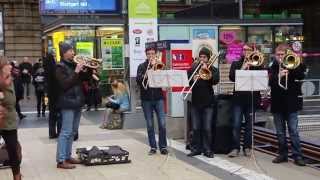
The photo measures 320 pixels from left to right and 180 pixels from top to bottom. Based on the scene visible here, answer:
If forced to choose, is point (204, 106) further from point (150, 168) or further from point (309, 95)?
point (309, 95)

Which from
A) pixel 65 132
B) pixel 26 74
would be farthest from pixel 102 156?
pixel 26 74

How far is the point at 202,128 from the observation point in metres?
10.1

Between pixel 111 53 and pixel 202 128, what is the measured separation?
11.8 m

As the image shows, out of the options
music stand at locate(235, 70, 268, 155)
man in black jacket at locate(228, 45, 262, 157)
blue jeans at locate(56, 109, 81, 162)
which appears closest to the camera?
music stand at locate(235, 70, 268, 155)

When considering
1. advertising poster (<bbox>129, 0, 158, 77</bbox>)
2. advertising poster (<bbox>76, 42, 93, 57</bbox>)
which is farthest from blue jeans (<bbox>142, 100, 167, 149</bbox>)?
advertising poster (<bbox>76, 42, 93, 57</bbox>)

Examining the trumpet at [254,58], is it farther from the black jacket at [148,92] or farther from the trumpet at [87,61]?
the trumpet at [87,61]

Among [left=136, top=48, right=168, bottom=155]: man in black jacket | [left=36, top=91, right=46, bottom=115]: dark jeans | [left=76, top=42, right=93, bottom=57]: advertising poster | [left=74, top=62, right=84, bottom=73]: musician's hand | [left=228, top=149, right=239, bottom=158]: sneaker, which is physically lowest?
[left=228, top=149, right=239, bottom=158]: sneaker

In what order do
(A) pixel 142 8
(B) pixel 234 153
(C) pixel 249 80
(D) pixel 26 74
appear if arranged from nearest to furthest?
(C) pixel 249 80, (B) pixel 234 153, (A) pixel 142 8, (D) pixel 26 74

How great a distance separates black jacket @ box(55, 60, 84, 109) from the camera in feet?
30.3

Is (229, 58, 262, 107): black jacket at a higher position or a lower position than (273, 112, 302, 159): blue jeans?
higher

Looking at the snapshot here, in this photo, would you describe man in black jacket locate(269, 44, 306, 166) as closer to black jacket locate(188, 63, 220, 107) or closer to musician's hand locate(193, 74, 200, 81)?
black jacket locate(188, 63, 220, 107)

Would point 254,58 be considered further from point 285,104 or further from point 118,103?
point 118,103

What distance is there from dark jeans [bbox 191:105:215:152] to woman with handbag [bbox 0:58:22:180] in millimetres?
3160

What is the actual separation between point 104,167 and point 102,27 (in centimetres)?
1268
